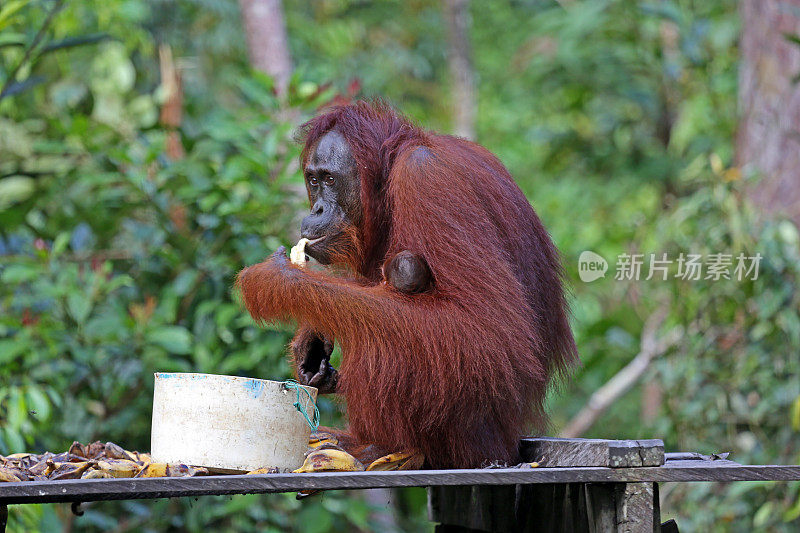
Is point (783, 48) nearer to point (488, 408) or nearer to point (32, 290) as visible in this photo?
point (488, 408)

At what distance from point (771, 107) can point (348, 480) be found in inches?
160

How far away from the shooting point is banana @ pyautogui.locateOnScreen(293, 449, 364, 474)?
2.18m

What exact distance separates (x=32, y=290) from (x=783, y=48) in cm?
404

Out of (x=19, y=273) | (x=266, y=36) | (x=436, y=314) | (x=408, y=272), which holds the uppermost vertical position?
(x=266, y=36)

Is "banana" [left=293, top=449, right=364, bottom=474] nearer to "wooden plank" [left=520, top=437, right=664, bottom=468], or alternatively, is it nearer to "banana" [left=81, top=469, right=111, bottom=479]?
"banana" [left=81, top=469, right=111, bottom=479]

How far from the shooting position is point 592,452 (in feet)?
7.18

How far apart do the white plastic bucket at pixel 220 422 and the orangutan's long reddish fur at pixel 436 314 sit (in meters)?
0.25

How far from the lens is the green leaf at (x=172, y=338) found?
3734 millimetres

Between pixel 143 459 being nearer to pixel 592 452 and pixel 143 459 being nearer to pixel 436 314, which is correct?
pixel 436 314

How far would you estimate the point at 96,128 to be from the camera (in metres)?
4.27

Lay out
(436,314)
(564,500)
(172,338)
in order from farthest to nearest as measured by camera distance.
→ (172,338), (564,500), (436,314)

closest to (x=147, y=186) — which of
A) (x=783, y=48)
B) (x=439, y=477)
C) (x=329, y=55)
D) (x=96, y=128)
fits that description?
(x=96, y=128)

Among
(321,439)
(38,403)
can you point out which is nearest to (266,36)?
(38,403)

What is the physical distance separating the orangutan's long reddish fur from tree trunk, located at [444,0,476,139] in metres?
4.77
